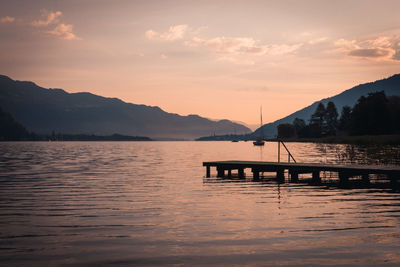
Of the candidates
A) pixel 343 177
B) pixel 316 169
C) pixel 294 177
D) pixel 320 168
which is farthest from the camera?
pixel 294 177

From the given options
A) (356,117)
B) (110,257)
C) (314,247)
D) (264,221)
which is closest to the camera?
(110,257)

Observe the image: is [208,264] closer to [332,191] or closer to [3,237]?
[3,237]

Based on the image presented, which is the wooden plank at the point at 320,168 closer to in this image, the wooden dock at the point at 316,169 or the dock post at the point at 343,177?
the wooden dock at the point at 316,169

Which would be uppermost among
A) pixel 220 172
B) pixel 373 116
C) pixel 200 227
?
pixel 373 116

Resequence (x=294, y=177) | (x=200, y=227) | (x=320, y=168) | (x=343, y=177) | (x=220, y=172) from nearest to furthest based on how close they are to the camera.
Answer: (x=200, y=227) < (x=343, y=177) < (x=320, y=168) < (x=294, y=177) < (x=220, y=172)

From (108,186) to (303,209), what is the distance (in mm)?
17467

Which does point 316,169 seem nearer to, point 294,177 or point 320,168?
point 320,168

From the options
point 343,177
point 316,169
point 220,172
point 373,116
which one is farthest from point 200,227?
point 373,116

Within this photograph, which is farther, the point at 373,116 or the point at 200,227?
the point at 373,116

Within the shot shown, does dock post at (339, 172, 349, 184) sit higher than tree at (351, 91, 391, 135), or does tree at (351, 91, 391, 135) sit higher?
tree at (351, 91, 391, 135)

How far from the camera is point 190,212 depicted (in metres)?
20.6

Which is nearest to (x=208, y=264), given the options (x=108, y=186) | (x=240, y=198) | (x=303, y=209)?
(x=303, y=209)

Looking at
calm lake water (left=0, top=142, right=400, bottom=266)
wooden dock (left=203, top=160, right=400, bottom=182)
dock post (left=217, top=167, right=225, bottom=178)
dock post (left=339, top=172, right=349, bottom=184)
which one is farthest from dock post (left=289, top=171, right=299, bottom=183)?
calm lake water (left=0, top=142, right=400, bottom=266)

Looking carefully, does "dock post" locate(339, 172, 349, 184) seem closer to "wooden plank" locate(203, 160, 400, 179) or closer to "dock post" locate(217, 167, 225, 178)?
"wooden plank" locate(203, 160, 400, 179)
